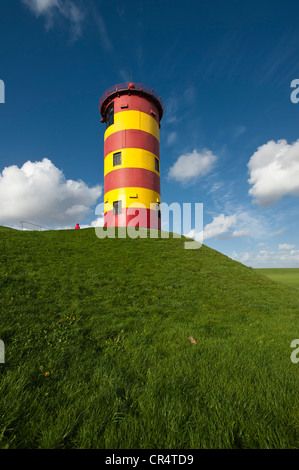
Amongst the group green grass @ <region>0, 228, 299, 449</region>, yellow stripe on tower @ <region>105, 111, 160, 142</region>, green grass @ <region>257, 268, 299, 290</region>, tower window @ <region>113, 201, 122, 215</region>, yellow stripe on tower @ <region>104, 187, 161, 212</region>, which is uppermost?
yellow stripe on tower @ <region>105, 111, 160, 142</region>

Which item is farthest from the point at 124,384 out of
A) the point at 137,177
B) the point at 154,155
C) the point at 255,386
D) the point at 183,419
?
the point at 154,155

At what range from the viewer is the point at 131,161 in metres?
21.0

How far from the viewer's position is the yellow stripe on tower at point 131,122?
70.9ft

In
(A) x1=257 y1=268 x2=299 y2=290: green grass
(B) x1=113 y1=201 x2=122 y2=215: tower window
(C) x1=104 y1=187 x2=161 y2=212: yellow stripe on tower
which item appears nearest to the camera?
(C) x1=104 y1=187 x2=161 y2=212: yellow stripe on tower

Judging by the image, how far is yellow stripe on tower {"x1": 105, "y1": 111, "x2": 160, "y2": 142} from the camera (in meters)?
21.6

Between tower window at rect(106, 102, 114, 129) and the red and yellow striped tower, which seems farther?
tower window at rect(106, 102, 114, 129)

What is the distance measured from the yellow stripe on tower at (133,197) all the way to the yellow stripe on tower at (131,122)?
738cm

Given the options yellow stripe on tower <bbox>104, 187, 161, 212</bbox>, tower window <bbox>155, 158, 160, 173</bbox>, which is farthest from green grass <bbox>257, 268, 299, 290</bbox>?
tower window <bbox>155, 158, 160, 173</bbox>

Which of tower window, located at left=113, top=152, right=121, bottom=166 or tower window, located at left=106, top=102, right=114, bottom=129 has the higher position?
tower window, located at left=106, top=102, right=114, bottom=129

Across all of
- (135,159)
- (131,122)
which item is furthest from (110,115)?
(135,159)

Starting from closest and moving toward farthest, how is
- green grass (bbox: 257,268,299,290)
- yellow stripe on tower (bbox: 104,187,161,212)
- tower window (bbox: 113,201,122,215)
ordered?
yellow stripe on tower (bbox: 104,187,161,212)
tower window (bbox: 113,201,122,215)
green grass (bbox: 257,268,299,290)

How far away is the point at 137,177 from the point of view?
68.3ft

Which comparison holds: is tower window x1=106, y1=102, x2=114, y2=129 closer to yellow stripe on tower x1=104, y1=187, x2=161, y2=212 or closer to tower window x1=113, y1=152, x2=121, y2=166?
tower window x1=113, y1=152, x2=121, y2=166

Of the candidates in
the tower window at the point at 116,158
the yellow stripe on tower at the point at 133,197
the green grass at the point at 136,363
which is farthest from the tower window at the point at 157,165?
the green grass at the point at 136,363
